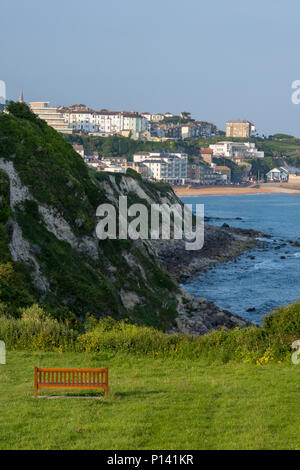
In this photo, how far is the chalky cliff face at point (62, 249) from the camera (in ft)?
101

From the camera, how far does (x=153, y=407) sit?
40.6 feet

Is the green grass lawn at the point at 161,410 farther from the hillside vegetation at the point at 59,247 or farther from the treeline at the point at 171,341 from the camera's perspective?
the hillside vegetation at the point at 59,247

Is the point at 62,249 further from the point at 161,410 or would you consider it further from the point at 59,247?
the point at 161,410

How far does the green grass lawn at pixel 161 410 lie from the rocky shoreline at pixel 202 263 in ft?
47.7

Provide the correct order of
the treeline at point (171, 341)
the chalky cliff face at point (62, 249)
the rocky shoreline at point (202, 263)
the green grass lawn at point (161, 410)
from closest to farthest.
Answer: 1. the green grass lawn at point (161, 410)
2. the treeline at point (171, 341)
3. the chalky cliff face at point (62, 249)
4. the rocky shoreline at point (202, 263)

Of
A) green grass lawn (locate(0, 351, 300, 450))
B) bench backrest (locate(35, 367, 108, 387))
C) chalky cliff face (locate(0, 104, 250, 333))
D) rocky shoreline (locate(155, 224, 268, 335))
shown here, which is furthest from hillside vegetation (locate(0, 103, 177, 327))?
bench backrest (locate(35, 367, 108, 387))

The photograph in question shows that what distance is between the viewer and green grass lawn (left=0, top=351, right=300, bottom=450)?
1048 centimetres

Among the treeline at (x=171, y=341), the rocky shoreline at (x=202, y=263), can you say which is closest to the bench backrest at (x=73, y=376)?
the treeline at (x=171, y=341)

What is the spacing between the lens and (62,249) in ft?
114

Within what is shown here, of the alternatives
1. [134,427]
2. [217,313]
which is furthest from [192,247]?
[134,427]

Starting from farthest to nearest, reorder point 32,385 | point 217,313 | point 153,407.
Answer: point 217,313, point 32,385, point 153,407

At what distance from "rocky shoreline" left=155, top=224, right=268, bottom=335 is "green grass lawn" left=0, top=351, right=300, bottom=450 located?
1454 cm

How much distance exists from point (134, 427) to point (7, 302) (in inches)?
524
